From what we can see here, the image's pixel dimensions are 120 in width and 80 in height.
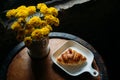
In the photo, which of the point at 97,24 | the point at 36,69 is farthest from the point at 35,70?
the point at 97,24

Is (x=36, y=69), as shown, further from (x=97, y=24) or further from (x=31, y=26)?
(x=97, y=24)

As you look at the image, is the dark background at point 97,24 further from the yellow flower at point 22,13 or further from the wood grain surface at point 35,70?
the yellow flower at point 22,13

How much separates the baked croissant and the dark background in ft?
1.91

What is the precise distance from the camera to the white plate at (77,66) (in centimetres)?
132

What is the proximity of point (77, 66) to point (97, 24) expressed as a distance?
94 centimetres

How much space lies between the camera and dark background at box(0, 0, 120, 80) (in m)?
1.91

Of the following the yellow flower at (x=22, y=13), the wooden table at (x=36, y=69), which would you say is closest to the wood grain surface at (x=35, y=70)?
the wooden table at (x=36, y=69)

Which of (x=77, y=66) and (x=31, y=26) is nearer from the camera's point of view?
(x=31, y=26)

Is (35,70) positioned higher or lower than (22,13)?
lower

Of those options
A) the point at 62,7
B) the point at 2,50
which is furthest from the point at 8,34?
the point at 62,7

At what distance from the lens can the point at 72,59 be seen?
1.33m

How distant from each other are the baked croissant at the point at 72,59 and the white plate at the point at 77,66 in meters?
0.03

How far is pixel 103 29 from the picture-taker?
2.28m

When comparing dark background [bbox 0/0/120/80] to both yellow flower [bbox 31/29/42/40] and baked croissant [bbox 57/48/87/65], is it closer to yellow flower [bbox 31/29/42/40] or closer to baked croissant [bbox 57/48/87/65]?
baked croissant [bbox 57/48/87/65]
